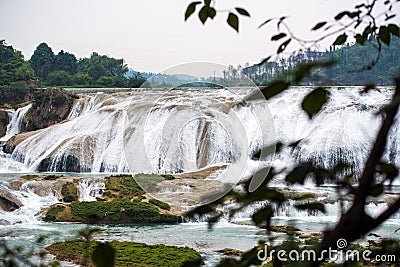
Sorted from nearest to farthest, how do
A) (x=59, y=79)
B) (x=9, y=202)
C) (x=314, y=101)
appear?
(x=314, y=101) < (x=9, y=202) < (x=59, y=79)

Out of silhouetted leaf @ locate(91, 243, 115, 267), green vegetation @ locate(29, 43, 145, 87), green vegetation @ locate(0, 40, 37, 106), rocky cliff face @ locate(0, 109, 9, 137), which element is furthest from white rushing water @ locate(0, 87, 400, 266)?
green vegetation @ locate(29, 43, 145, 87)

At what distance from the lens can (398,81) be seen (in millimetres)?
536

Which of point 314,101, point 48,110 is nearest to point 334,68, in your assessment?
point 314,101

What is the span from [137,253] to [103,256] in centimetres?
623

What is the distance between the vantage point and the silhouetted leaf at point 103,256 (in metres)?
0.58

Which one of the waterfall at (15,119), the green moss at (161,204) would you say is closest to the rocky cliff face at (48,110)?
the waterfall at (15,119)

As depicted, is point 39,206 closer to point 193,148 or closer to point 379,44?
point 193,148

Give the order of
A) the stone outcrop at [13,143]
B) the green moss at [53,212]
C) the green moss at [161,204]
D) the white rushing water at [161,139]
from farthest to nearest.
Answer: the stone outcrop at [13,143] < the white rushing water at [161,139] < the green moss at [161,204] < the green moss at [53,212]

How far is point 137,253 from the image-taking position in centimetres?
667

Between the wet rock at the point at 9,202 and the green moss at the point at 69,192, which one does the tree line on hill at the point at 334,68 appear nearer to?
the wet rock at the point at 9,202

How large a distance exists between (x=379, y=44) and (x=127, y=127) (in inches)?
507

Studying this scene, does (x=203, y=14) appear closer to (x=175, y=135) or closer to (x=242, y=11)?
(x=242, y=11)

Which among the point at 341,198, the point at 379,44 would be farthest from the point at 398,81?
the point at 379,44

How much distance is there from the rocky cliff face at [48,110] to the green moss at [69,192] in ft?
25.1
